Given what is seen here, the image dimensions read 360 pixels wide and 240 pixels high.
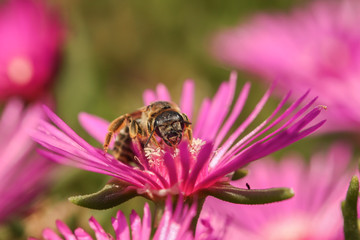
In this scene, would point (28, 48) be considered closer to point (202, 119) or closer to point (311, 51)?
point (311, 51)

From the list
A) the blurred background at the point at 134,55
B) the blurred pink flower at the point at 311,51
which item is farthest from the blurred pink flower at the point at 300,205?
the blurred background at the point at 134,55

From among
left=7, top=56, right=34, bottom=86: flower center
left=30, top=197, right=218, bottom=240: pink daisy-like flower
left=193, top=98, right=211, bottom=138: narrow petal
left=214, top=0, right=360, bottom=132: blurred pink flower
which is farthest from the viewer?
left=7, top=56, right=34, bottom=86: flower center

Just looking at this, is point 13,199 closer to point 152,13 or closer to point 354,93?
point 354,93

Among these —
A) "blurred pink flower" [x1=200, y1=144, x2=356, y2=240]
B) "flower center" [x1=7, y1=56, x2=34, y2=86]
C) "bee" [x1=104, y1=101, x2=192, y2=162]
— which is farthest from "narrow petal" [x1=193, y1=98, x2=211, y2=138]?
"flower center" [x1=7, y1=56, x2=34, y2=86]

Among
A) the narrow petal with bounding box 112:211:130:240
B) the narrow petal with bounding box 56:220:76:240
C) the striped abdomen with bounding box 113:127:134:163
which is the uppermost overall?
the striped abdomen with bounding box 113:127:134:163

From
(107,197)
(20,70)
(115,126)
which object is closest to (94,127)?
(115,126)

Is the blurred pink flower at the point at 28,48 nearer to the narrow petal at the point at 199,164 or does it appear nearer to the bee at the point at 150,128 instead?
the bee at the point at 150,128

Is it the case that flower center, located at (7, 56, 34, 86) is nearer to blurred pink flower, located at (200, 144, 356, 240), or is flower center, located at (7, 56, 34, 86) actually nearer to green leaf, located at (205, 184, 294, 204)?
blurred pink flower, located at (200, 144, 356, 240)

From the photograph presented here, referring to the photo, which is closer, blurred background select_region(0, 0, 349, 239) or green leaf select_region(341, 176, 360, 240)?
green leaf select_region(341, 176, 360, 240)
